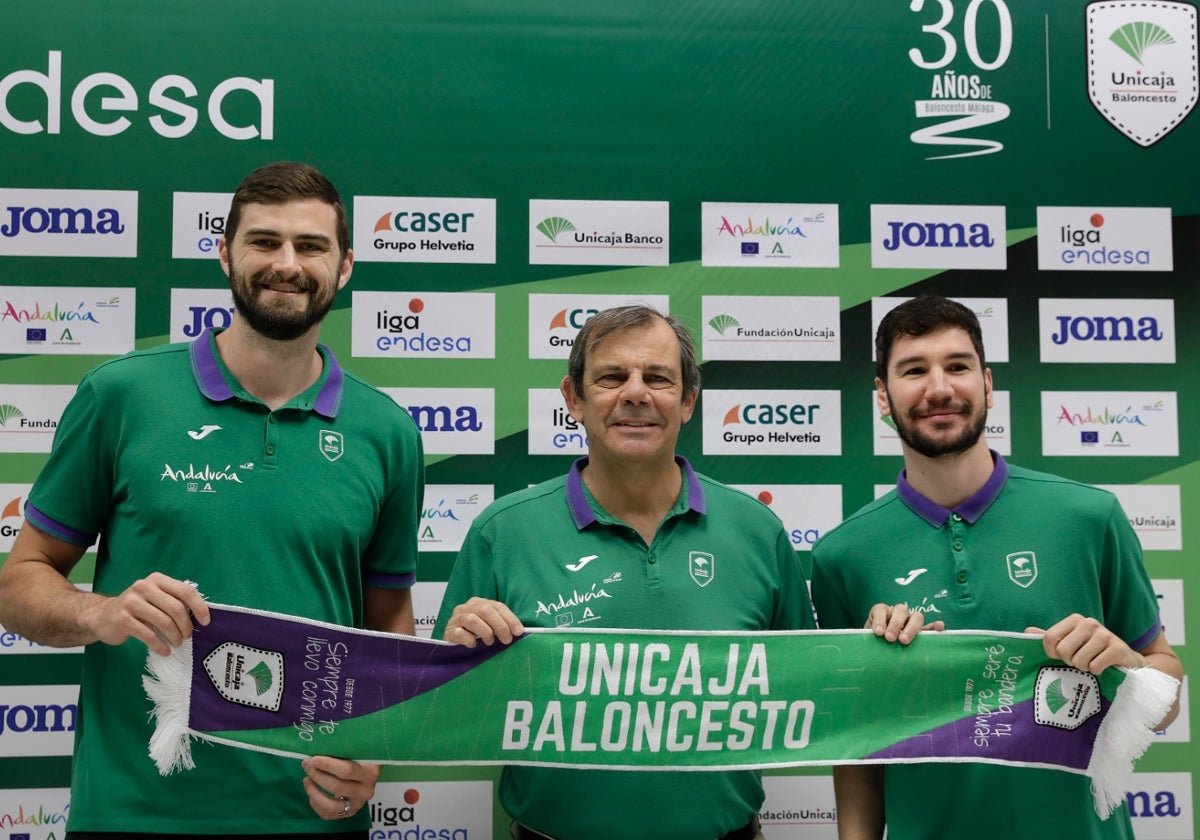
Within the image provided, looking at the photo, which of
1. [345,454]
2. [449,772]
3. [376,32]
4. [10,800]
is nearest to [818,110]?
[376,32]

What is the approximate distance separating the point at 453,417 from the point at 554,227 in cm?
73

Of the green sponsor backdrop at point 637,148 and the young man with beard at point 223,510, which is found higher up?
the green sponsor backdrop at point 637,148

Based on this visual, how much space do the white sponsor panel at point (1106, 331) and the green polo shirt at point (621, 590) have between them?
1698mm

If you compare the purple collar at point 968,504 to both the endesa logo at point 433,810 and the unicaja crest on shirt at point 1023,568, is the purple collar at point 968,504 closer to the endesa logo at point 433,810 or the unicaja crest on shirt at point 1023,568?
the unicaja crest on shirt at point 1023,568

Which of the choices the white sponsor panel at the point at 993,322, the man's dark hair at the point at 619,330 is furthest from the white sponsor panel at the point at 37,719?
the white sponsor panel at the point at 993,322

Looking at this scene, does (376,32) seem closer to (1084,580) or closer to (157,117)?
(157,117)

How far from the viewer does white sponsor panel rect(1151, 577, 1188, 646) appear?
11.4ft

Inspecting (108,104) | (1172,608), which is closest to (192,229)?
(108,104)

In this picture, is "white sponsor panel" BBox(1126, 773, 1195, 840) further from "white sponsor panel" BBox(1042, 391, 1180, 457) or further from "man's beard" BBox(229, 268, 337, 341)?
"man's beard" BBox(229, 268, 337, 341)

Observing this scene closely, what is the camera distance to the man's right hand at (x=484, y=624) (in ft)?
7.20

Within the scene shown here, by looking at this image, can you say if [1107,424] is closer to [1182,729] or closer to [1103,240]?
[1103,240]

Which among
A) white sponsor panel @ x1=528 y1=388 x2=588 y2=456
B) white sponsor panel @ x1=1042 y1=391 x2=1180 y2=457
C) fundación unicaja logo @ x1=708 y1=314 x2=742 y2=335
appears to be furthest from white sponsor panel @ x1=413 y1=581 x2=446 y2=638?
white sponsor panel @ x1=1042 y1=391 x2=1180 y2=457

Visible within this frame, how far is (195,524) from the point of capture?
224 centimetres

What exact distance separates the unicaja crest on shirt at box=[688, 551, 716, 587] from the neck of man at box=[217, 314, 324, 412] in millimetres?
993
